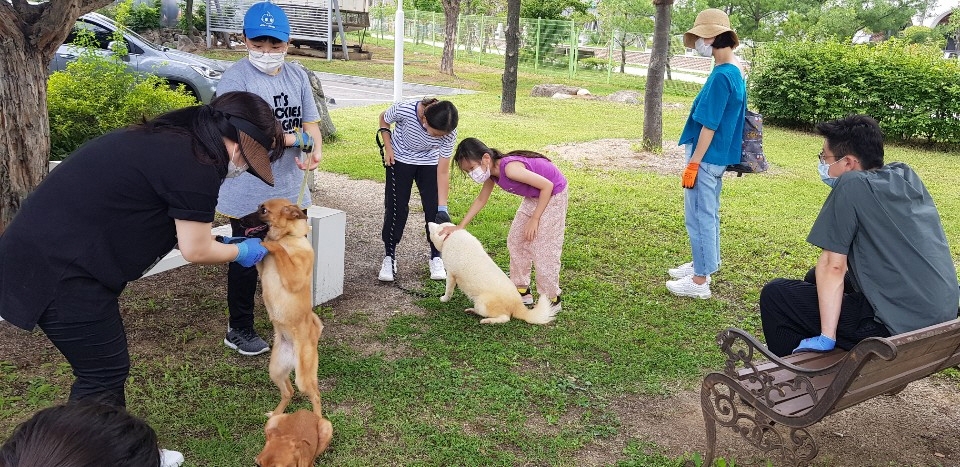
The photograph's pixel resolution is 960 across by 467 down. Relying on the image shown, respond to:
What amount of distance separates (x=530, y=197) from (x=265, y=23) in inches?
82.9

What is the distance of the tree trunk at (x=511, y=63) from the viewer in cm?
1585

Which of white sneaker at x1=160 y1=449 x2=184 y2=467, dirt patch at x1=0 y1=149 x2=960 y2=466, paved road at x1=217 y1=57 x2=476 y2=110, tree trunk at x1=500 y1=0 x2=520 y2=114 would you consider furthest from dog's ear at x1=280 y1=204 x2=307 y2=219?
tree trunk at x1=500 y1=0 x2=520 y2=114

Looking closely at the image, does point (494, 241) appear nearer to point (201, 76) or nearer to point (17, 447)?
point (17, 447)

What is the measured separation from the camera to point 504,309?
5.05 m

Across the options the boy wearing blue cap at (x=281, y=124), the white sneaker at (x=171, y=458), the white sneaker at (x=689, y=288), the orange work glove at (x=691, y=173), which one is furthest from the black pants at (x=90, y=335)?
the white sneaker at (x=689, y=288)

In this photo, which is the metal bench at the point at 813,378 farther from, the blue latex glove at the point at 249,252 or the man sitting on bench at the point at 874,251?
the blue latex glove at the point at 249,252

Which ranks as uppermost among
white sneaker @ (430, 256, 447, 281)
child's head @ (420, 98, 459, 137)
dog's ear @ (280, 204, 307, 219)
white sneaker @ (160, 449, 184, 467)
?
child's head @ (420, 98, 459, 137)

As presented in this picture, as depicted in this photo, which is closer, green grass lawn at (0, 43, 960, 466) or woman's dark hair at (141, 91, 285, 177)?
woman's dark hair at (141, 91, 285, 177)

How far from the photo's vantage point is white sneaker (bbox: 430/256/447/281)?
19.4 ft

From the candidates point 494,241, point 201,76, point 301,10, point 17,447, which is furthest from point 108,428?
point 301,10

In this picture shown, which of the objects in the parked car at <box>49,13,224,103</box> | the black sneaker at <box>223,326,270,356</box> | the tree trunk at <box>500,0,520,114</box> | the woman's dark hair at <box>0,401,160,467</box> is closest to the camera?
the woman's dark hair at <box>0,401,160,467</box>

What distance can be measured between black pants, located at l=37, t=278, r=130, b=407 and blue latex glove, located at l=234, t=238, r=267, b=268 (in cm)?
55

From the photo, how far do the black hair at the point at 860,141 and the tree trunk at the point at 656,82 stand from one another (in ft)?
26.5

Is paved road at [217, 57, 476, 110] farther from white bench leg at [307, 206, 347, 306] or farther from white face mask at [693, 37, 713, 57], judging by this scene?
white face mask at [693, 37, 713, 57]
